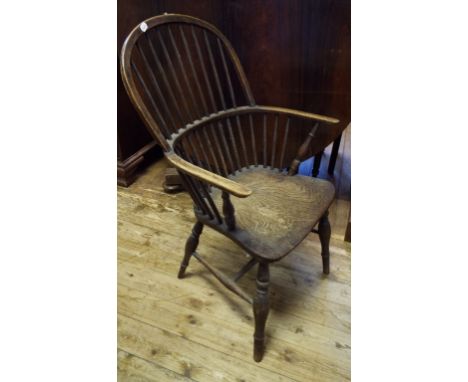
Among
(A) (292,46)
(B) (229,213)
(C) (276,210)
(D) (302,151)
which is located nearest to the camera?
(B) (229,213)

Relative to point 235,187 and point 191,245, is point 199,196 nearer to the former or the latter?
point 235,187

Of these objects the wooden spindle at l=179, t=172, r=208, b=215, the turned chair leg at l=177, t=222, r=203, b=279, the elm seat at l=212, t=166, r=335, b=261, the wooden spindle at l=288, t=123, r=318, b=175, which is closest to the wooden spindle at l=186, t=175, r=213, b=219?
the wooden spindle at l=179, t=172, r=208, b=215

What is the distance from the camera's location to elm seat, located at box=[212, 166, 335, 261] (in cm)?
110

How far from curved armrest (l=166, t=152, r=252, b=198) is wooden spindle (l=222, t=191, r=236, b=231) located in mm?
71

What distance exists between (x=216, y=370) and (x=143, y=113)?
876 mm

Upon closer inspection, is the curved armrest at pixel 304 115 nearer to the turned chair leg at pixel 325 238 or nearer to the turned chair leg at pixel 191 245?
the turned chair leg at pixel 325 238

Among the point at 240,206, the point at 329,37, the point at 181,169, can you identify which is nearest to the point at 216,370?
the point at 240,206

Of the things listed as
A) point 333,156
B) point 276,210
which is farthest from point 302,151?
point 333,156

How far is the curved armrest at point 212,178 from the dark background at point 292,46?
2.70ft

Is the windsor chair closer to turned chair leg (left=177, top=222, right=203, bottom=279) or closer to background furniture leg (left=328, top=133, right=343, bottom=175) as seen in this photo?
turned chair leg (left=177, top=222, right=203, bottom=279)

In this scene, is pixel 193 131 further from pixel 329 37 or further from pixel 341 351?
pixel 341 351

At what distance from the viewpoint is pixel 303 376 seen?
1184 mm

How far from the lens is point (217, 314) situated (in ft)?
4.55

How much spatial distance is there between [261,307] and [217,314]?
298 mm
